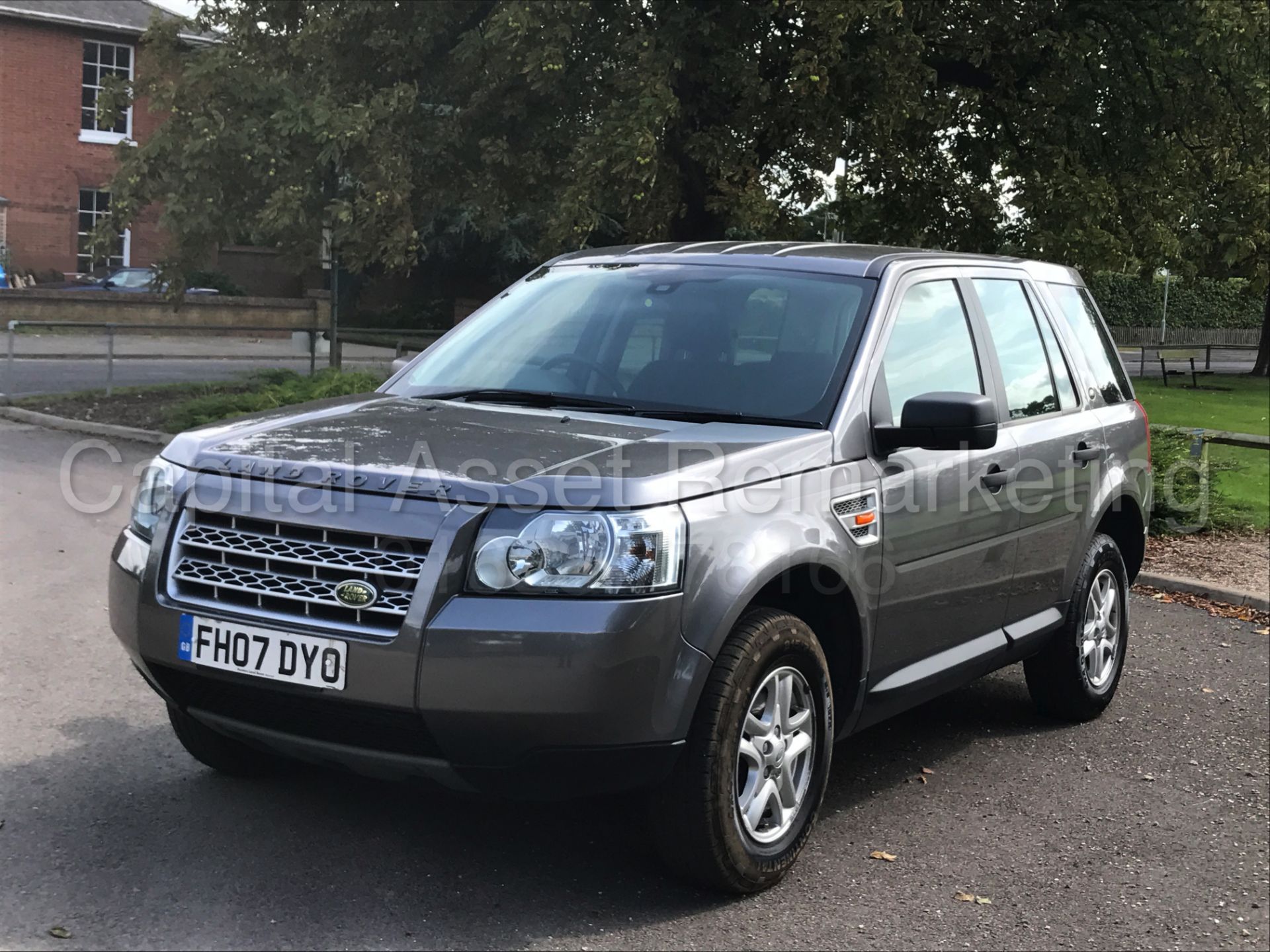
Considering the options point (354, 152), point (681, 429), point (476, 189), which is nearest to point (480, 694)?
point (681, 429)

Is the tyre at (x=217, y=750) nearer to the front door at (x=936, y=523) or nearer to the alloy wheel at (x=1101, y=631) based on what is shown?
the front door at (x=936, y=523)

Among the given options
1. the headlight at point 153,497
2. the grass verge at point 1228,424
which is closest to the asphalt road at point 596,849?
the headlight at point 153,497

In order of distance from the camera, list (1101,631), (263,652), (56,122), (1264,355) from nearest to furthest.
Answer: (263,652) < (1101,631) < (1264,355) < (56,122)

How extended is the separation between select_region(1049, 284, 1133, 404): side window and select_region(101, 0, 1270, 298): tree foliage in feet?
28.2

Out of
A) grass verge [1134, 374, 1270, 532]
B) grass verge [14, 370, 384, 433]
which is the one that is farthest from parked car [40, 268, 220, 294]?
grass verge [1134, 374, 1270, 532]

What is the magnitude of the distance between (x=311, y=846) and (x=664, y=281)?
7.71 ft

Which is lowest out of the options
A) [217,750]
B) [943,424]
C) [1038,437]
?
[217,750]

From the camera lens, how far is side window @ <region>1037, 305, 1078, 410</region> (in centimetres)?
626

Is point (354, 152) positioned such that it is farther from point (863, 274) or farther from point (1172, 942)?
point (1172, 942)

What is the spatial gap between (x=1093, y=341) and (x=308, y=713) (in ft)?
14.2

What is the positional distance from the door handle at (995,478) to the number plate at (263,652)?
8.46 feet

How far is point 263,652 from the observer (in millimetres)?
3934

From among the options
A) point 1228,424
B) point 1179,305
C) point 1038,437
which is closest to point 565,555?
point 1038,437

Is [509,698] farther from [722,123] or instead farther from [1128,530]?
[722,123]
